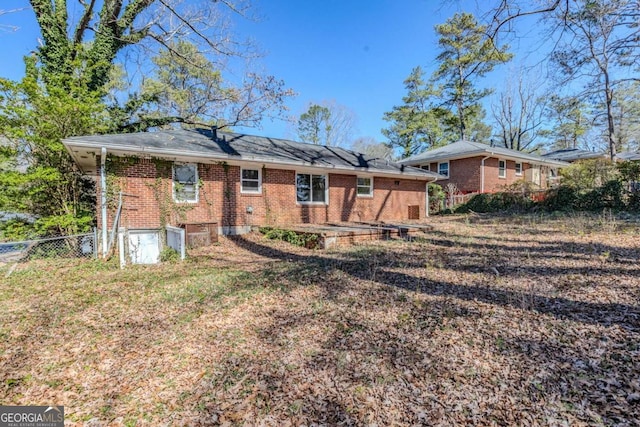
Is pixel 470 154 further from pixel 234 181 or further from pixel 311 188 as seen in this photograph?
pixel 234 181

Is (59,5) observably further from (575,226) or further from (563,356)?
(575,226)

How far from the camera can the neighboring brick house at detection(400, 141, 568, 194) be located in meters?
18.8

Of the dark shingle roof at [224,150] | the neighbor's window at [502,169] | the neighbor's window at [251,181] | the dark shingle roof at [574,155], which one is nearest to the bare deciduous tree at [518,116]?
the dark shingle roof at [574,155]

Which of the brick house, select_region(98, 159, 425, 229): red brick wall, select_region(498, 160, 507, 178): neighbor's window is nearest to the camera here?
the brick house

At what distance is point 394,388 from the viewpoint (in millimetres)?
2541

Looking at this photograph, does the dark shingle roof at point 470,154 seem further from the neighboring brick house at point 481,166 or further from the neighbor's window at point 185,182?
the neighbor's window at point 185,182

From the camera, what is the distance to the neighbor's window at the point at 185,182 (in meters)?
9.41

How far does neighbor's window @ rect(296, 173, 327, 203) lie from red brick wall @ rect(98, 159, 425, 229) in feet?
0.84

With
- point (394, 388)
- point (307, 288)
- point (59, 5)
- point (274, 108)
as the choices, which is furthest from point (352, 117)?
point (394, 388)

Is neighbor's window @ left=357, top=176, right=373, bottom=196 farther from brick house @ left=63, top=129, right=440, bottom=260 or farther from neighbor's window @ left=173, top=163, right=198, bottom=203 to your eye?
neighbor's window @ left=173, top=163, right=198, bottom=203

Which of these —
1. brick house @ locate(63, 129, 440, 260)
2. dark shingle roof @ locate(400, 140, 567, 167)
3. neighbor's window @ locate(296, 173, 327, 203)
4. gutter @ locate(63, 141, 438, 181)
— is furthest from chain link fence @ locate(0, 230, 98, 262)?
dark shingle roof @ locate(400, 140, 567, 167)

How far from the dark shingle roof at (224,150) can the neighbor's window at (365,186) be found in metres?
0.70

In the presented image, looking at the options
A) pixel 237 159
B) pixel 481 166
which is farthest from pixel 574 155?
pixel 237 159

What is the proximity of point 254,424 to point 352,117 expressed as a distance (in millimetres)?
34764
